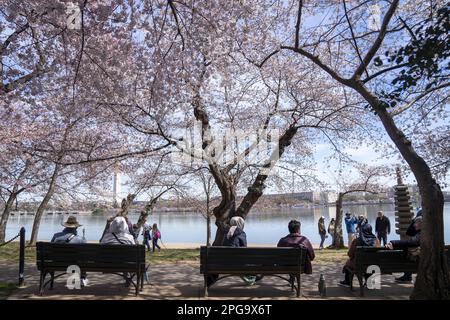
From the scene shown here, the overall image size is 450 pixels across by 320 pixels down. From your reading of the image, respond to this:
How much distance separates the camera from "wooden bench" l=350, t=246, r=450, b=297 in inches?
255

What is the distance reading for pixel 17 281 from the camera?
23.6 feet

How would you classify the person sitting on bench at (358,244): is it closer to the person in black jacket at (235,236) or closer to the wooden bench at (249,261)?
the wooden bench at (249,261)

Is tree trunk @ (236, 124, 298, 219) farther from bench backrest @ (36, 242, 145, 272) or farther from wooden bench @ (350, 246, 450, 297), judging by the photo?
bench backrest @ (36, 242, 145, 272)

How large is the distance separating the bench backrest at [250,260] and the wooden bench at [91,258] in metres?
1.06

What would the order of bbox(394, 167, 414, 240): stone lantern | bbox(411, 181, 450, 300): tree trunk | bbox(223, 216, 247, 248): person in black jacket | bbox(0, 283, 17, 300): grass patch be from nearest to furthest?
bbox(411, 181, 450, 300): tree trunk < bbox(0, 283, 17, 300): grass patch < bbox(223, 216, 247, 248): person in black jacket < bbox(394, 167, 414, 240): stone lantern

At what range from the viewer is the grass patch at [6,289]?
6.04m

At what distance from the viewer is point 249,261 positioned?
20.4ft

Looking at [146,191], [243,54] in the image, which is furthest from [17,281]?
[146,191]

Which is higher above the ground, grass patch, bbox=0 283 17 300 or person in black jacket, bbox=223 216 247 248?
person in black jacket, bbox=223 216 247 248

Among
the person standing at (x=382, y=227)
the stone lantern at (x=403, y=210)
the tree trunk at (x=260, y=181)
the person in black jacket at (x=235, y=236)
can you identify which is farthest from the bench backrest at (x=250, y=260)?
the person standing at (x=382, y=227)

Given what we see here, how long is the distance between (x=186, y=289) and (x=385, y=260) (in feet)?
11.2

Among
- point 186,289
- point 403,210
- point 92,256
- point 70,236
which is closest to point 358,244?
point 186,289

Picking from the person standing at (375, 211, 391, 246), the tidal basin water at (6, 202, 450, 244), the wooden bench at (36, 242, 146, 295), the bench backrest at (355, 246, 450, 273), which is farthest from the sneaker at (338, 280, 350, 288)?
the tidal basin water at (6, 202, 450, 244)
